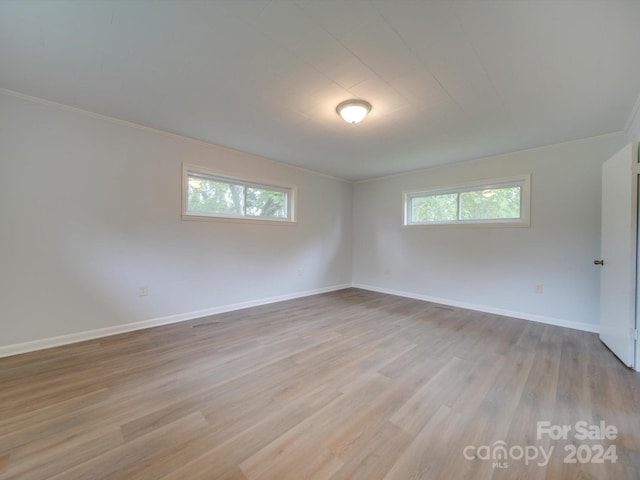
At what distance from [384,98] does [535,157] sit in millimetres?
2700

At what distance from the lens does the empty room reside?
1.44 metres

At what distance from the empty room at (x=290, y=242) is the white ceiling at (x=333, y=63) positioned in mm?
18

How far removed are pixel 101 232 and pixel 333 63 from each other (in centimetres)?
294

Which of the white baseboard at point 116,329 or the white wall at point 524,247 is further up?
the white wall at point 524,247

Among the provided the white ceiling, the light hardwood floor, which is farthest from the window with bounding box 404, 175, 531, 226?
the light hardwood floor

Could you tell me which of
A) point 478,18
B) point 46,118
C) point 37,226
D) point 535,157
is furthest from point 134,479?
point 535,157

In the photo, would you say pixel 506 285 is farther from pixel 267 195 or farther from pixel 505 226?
pixel 267 195

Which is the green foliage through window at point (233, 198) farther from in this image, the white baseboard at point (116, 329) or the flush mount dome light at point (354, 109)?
the flush mount dome light at point (354, 109)

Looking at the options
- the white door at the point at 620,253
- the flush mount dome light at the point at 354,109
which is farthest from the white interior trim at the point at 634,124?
the flush mount dome light at the point at 354,109

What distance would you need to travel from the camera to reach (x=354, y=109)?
2.41 m

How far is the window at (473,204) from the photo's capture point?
3760 millimetres

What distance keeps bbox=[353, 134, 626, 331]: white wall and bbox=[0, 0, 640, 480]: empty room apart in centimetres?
3

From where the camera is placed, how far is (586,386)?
200 centimetres

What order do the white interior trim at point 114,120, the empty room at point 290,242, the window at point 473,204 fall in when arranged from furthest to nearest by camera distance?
the window at point 473,204 → the white interior trim at point 114,120 → the empty room at point 290,242
